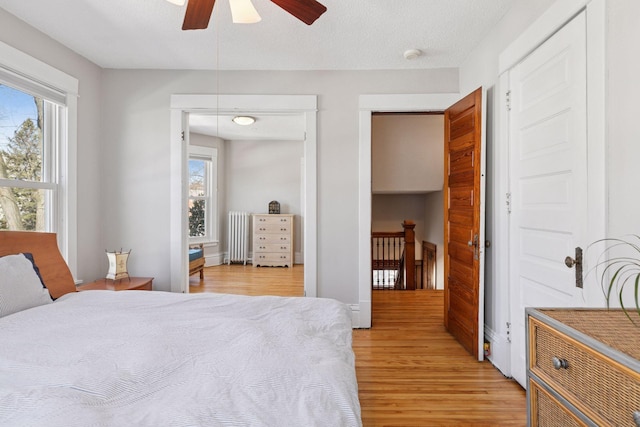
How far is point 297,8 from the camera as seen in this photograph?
168 centimetres

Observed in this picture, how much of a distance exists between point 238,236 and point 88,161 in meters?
3.57

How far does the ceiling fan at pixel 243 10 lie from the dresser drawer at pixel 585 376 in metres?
1.73

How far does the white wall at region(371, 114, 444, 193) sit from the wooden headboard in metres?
3.82

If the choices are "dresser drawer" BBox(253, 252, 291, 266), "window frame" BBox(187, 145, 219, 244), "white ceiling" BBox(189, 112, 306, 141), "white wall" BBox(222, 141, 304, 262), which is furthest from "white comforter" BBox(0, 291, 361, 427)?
"white wall" BBox(222, 141, 304, 262)

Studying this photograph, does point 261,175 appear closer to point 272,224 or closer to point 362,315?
point 272,224

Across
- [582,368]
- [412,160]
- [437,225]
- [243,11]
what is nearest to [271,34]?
[243,11]

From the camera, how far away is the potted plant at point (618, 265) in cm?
130

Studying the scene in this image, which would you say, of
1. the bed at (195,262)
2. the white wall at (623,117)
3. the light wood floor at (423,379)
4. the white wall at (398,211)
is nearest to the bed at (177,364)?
the light wood floor at (423,379)

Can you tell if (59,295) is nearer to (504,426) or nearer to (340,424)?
(340,424)

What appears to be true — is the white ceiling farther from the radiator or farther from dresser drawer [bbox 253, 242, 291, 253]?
dresser drawer [bbox 253, 242, 291, 253]

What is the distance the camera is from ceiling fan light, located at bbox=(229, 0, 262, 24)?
5.65ft

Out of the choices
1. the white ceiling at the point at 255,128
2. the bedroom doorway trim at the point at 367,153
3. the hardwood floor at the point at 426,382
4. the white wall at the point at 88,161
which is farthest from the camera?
the white ceiling at the point at 255,128

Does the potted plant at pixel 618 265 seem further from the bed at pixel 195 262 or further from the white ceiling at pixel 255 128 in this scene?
the bed at pixel 195 262

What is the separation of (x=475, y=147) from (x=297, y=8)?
170 centimetres
